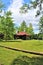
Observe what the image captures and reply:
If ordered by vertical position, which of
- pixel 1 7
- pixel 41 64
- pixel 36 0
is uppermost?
pixel 1 7

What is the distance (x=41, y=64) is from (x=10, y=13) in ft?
170

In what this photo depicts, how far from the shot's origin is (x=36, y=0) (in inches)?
1051

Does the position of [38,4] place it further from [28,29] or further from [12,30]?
[28,29]

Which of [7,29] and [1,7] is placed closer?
[1,7]

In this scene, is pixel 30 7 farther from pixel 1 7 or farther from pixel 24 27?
pixel 24 27

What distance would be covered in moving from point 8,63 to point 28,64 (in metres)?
1.62

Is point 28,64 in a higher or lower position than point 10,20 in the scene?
lower

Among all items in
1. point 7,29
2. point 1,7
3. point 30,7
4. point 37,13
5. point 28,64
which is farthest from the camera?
point 7,29

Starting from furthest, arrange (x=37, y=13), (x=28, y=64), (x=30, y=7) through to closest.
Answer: (x=30, y=7) < (x=37, y=13) < (x=28, y=64)

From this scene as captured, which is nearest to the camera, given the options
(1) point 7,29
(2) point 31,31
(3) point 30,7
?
(3) point 30,7

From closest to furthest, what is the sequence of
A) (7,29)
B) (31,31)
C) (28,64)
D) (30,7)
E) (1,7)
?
(28,64) → (30,7) → (1,7) → (7,29) → (31,31)

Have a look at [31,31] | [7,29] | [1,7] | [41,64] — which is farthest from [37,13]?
[31,31]

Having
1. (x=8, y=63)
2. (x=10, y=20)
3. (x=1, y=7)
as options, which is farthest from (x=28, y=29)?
(x=8, y=63)

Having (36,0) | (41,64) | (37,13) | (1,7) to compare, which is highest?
(1,7)
